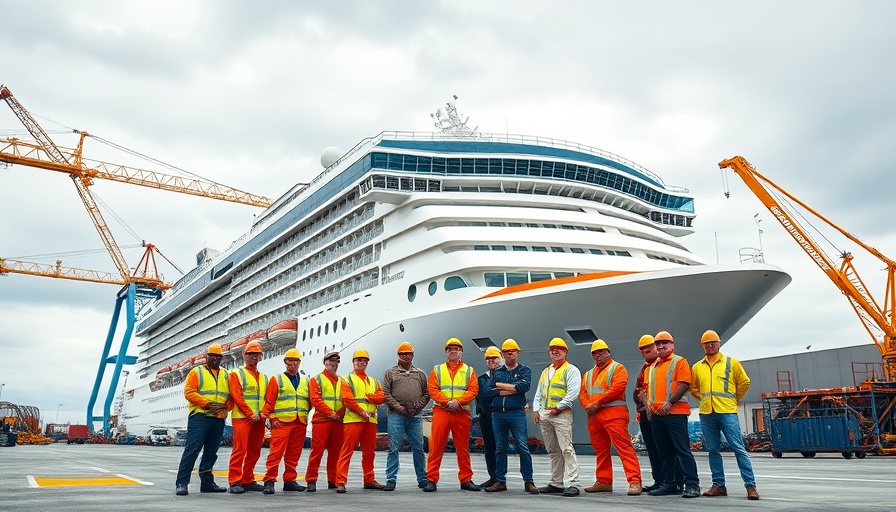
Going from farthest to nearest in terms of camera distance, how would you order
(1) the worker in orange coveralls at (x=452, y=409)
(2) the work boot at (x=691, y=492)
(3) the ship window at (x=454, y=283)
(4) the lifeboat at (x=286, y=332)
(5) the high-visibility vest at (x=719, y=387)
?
(4) the lifeboat at (x=286, y=332) → (3) the ship window at (x=454, y=283) → (1) the worker in orange coveralls at (x=452, y=409) → (5) the high-visibility vest at (x=719, y=387) → (2) the work boot at (x=691, y=492)

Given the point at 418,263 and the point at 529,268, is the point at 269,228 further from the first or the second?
the point at 529,268

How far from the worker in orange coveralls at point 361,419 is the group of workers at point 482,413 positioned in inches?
0.6

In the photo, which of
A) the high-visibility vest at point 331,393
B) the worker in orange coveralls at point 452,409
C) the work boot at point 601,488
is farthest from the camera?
the high-visibility vest at point 331,393

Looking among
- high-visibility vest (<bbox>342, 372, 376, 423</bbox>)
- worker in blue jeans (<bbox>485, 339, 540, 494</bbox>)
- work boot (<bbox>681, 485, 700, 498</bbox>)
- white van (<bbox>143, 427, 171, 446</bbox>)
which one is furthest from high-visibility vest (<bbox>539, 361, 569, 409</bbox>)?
white van (<bbox>143, 427, 171, 446</bbox>)

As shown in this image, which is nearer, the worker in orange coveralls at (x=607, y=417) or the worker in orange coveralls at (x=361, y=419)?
the worker in orange coveralls at (x=607, y=417)

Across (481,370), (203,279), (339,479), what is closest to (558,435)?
(339,479)

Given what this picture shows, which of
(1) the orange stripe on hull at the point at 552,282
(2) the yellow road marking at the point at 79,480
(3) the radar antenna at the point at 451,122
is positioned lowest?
(2) the yellow road marking at the point at 79,480

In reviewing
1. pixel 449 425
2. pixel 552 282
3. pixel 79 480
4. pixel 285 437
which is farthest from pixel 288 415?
pixel 552 282

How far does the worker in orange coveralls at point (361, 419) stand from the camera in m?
8.96

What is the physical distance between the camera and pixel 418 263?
22766mm

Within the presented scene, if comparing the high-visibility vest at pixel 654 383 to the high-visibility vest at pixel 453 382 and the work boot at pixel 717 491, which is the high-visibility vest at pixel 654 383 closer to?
the work boot at pixel 717 491

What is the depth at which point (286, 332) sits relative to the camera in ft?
101

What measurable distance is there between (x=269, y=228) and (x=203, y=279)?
1561 cm

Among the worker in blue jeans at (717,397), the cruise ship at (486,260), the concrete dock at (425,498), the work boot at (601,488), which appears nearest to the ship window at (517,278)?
the cruise ship at (486,260)
